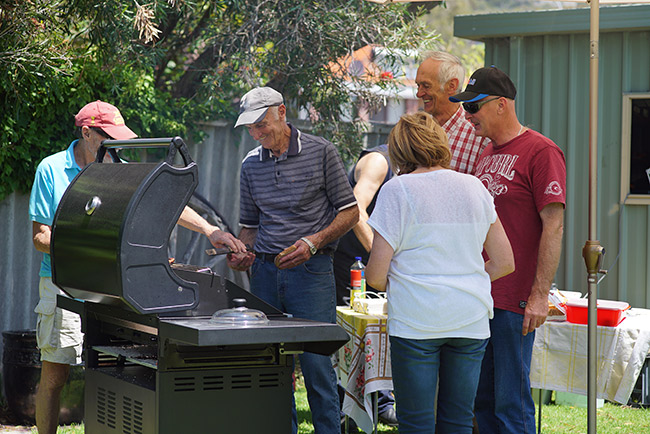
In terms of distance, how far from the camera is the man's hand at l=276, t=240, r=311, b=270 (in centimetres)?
392

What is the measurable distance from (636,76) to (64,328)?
4367 millimetres

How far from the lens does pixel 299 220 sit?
4156 mm

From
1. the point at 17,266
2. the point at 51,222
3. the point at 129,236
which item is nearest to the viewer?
the point at 129,236

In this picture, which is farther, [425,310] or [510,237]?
[510,237]

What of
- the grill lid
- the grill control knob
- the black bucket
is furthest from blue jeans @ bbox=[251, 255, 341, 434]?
the black bucket

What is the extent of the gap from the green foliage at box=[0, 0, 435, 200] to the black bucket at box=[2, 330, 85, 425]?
1.01 m

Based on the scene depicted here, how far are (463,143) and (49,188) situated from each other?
80.6 inches

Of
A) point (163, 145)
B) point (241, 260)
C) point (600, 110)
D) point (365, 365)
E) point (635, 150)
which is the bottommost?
point (365, 365)

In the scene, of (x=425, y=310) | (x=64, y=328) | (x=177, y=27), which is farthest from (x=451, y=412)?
(x=177, y=27)

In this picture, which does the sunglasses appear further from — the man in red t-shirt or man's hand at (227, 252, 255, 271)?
man's hand at (227, 252, 255, 271)

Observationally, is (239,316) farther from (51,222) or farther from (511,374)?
(51,222)

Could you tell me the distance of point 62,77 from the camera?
5.44 metres

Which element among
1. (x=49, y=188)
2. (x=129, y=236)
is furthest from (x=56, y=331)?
(x=129, y=236)

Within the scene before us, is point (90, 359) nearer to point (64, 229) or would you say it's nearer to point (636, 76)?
point (64, 229)
